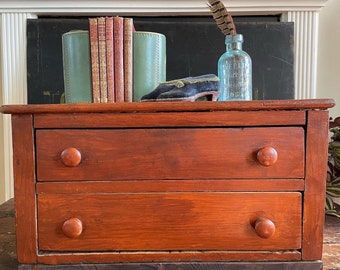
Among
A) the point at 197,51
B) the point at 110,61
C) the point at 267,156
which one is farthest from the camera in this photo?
the point at 197,51

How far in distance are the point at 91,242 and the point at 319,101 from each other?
0.56m

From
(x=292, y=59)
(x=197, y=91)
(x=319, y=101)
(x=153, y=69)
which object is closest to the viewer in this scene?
(x=319, y=101)

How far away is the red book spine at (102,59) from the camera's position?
2.79ft

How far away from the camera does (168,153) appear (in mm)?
709

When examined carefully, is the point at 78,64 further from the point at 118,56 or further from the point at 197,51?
the point at 197,51

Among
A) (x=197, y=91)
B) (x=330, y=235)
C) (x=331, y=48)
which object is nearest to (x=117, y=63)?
(x=197, y=91)

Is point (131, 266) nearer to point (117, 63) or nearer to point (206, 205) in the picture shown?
point (206, 205)

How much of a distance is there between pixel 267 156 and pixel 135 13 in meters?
1.01

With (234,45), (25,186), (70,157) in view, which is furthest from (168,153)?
(234,45)

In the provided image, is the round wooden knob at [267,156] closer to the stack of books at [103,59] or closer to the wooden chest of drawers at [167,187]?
the wooden chest of drawers at [167,187]

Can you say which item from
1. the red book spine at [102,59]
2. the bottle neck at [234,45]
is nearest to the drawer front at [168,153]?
the red book spine at [102,59]

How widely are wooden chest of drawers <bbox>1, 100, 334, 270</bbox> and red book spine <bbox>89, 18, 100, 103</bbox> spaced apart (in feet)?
0.56

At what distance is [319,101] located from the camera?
68 centimetres

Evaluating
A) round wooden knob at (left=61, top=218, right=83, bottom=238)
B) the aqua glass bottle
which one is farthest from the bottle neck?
round wooden knob at (left=61, top=218, right=83, bottom=238)
